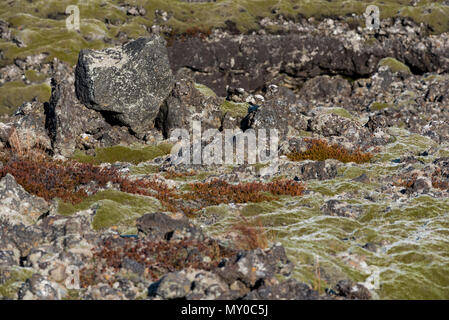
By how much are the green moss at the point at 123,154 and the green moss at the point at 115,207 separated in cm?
1329

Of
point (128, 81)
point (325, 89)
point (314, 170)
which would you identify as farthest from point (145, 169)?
point (325, 89)

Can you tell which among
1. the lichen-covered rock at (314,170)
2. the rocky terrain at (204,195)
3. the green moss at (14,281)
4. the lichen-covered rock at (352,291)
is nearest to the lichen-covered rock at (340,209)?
the rocky terrain at (204,195)

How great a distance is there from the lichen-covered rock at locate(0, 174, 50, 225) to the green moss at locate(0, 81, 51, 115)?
46.9m

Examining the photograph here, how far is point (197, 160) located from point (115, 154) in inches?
332

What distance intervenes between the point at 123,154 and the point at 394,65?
52952 millimetres

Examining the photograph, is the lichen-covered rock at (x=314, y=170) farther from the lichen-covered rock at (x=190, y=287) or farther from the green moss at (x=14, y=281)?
the green moss at (x=14, y=281)

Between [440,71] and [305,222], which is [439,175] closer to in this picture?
[305,222]

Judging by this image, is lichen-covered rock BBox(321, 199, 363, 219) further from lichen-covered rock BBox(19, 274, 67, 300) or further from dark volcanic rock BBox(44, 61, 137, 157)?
dark volcanic rock BBox(44, 61, 137, 157)

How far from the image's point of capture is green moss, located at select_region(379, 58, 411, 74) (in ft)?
234

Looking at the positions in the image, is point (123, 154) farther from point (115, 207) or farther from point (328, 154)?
point (328, 154)

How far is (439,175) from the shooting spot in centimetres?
2855

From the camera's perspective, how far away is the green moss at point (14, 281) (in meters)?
14.3

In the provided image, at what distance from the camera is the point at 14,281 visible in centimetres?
1501

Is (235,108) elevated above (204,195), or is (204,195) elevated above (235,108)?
(235,108)
